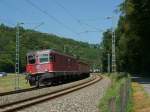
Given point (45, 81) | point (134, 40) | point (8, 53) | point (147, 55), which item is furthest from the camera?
point (8, 53)

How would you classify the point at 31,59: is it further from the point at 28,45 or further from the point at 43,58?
the point at 28,45

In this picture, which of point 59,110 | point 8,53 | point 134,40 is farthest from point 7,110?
point 8,53

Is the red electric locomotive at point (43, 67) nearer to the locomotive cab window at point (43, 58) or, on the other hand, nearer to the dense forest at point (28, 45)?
the locomotive cab window at point (43, 58)

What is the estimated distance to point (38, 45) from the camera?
110 meters

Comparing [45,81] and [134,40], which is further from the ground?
[134,40]

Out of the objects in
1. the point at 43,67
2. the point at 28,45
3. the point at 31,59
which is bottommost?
the point at 43,67

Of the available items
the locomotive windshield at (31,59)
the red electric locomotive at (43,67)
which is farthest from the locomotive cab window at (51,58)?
the locomotive windshield at (31,59)

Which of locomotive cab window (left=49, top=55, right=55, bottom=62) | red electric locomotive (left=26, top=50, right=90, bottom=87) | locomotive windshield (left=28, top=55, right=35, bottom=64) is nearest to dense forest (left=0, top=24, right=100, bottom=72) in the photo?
locomotive windshield (left=28, top=55, right=35, bottom=64)

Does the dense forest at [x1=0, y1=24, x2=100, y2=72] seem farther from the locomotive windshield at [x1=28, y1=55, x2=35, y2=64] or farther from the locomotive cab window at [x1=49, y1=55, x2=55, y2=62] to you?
the locomotive cab window at [x1=49, y1=55, x2=55, y2=62]

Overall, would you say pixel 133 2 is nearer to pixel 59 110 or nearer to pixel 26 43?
pixel 59 110

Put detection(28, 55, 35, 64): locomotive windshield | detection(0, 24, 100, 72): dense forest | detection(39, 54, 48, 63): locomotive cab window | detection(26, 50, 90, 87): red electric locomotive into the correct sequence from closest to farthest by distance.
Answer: detection(26, 50, 90, 87): red electric locomotive, detection(39, 54, 48, 63): locomotive cab window, detection(28, 55, 35, 64): locomotive windshield, detection(0, 24, 100, 72): dense forest

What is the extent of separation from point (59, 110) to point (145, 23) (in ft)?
109

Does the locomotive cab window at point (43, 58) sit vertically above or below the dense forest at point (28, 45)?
below

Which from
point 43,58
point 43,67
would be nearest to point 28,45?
point 43,58
